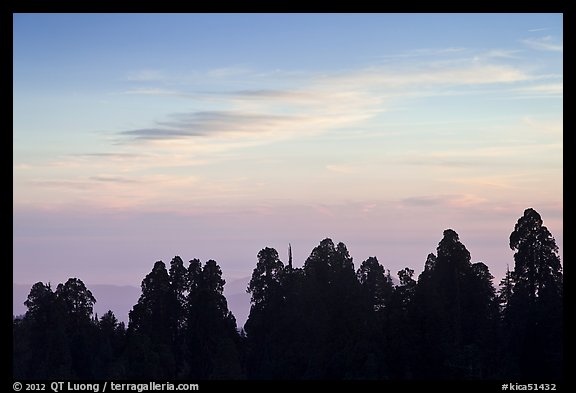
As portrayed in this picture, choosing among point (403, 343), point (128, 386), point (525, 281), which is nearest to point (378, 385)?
point (128, 386)

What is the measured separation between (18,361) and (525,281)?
570 inches

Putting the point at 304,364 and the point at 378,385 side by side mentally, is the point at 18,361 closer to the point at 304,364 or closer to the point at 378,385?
the point at 304,364

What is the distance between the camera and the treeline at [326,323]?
22297mm

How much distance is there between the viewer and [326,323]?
22734mm

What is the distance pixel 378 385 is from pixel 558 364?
8.82 metres

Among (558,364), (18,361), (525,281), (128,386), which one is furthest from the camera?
(525,281)

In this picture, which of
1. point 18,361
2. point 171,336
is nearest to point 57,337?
point 18,361

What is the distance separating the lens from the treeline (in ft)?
73.2

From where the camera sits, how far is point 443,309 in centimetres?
2323

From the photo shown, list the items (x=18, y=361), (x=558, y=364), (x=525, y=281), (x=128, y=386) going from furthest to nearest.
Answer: (x=525, y=281)
(x=18, y=361)
(x=558, y=364)
(x=128, y=386)

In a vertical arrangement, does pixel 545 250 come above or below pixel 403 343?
above

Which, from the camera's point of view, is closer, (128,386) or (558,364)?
(128,386)
